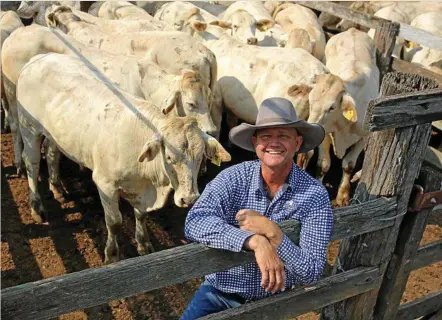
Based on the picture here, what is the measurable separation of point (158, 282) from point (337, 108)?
15.2ft

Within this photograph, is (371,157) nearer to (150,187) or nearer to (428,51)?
(150,187)

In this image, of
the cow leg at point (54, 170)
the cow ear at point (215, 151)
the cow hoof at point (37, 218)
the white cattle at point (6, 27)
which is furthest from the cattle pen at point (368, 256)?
the white cattle at point (6, 27)

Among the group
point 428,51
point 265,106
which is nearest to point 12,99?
point 265,106

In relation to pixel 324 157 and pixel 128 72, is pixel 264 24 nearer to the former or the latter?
pixel 324 157

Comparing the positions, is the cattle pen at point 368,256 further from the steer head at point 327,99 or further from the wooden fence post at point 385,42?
the wooden fence post at point 385,42

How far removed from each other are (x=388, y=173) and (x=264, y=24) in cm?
653

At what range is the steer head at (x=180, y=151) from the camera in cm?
477

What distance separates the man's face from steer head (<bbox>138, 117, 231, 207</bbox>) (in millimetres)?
1865

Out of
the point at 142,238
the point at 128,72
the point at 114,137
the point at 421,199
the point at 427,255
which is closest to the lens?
the point at 421,199

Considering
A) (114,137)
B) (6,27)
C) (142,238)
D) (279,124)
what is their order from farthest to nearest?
(6,27) → (142,238) → (114,137) → (279,124)

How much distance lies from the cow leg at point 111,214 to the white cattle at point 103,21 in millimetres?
3603

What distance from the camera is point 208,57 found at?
7.43 m

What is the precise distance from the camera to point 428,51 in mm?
9180

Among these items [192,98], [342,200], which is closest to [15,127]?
[192,98]
